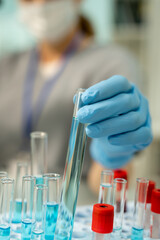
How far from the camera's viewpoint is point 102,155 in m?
0.82

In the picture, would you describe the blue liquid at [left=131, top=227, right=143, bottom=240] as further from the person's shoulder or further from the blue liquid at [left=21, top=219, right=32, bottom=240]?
the person's shoulder

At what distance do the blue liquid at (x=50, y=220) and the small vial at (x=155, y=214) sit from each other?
17 centimetres

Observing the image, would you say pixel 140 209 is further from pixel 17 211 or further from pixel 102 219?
pixel 17 211

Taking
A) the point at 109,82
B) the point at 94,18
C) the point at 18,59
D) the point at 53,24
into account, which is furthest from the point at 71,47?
the point at 94,18

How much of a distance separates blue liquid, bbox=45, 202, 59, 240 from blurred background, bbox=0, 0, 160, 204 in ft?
6.00

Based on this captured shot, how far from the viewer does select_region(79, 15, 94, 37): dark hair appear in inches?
58.4

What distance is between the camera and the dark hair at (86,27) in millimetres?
1482

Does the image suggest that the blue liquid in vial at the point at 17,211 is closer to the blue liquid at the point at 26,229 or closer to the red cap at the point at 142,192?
the blue liquid at the point at 26,229

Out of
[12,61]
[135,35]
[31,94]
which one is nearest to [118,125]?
[31,94]

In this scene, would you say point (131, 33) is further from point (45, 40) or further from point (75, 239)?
point (75, 239)

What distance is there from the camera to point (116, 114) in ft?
1.87

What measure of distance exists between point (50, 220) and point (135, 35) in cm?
213

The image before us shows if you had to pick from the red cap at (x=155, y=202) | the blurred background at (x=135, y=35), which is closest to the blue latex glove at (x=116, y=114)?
the red cap at (x=155, y=202)

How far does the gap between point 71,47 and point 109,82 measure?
0.91m
